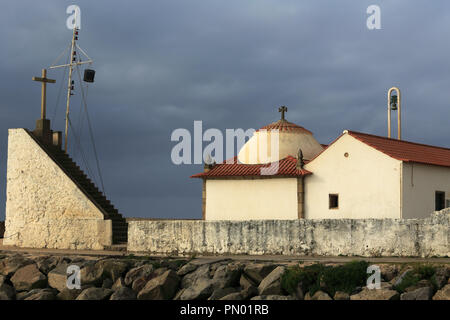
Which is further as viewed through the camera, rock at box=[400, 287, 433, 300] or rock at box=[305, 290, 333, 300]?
rock at box=[305, 290, 333, 300]

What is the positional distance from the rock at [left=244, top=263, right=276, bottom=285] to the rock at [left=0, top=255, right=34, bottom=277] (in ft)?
29.2

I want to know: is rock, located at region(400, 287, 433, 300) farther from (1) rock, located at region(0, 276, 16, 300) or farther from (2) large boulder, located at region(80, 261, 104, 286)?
(1) rock, located at region(0, 276, 16, 300)

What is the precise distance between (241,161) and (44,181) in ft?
29.7

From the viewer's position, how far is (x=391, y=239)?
2231 cm

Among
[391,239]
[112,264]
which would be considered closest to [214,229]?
[112,264]

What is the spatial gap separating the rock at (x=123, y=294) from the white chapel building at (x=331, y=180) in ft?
35.0

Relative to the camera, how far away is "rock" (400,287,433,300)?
16516 millimetres

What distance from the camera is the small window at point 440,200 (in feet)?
94.3

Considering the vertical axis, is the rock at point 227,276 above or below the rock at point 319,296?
above

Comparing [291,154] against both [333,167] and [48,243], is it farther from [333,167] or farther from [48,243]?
[48,243]

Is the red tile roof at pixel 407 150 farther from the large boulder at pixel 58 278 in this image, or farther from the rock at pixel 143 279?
the large boulder at pixel 58 278

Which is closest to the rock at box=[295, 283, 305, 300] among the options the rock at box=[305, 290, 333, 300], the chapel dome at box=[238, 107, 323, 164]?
the rock at box=[305, 290, 333, 300]

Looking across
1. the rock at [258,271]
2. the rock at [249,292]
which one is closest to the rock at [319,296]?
the rock at [249,292]
